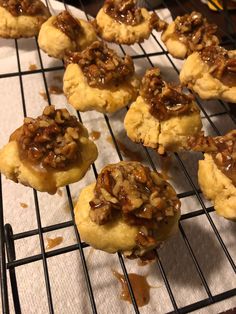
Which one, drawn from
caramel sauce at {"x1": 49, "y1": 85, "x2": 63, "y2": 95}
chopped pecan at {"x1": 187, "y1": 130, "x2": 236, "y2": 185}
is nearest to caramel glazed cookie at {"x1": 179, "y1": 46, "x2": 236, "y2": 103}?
chopped pecan at {"x1": 187, "y1": 130, "x2": 236, "y2": 185}

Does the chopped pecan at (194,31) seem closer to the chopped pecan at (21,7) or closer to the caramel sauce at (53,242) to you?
the chopped pecan at (21,7)

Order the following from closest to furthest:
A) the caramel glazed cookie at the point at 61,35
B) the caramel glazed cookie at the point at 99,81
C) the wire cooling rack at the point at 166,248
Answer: the wire cooling rack at the point at 166,248 < the caramel glazed cookie at the point at 99,81 < the caramel glazed cookie at the point at 61,35

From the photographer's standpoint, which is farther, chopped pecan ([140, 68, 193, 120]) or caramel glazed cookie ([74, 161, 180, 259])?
chopped pecan ([140, 68, 193, 120])

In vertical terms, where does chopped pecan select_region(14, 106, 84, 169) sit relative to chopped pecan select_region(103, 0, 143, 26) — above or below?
below

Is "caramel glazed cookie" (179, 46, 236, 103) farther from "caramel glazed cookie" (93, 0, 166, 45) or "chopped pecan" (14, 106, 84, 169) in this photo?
"chopped pecan" (14, 106, 84, 169)

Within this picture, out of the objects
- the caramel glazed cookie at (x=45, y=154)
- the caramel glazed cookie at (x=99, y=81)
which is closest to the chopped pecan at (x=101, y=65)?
the caramel glazed cookie at (x=99, y=81)

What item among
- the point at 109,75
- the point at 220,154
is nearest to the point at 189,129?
the point at 220,154

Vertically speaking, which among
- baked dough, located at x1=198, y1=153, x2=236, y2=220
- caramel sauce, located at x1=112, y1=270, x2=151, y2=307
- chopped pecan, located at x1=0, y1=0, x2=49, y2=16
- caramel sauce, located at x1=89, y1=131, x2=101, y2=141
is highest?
chopped pecan, located at x1=0, y1=0, x2=49, y2=16
